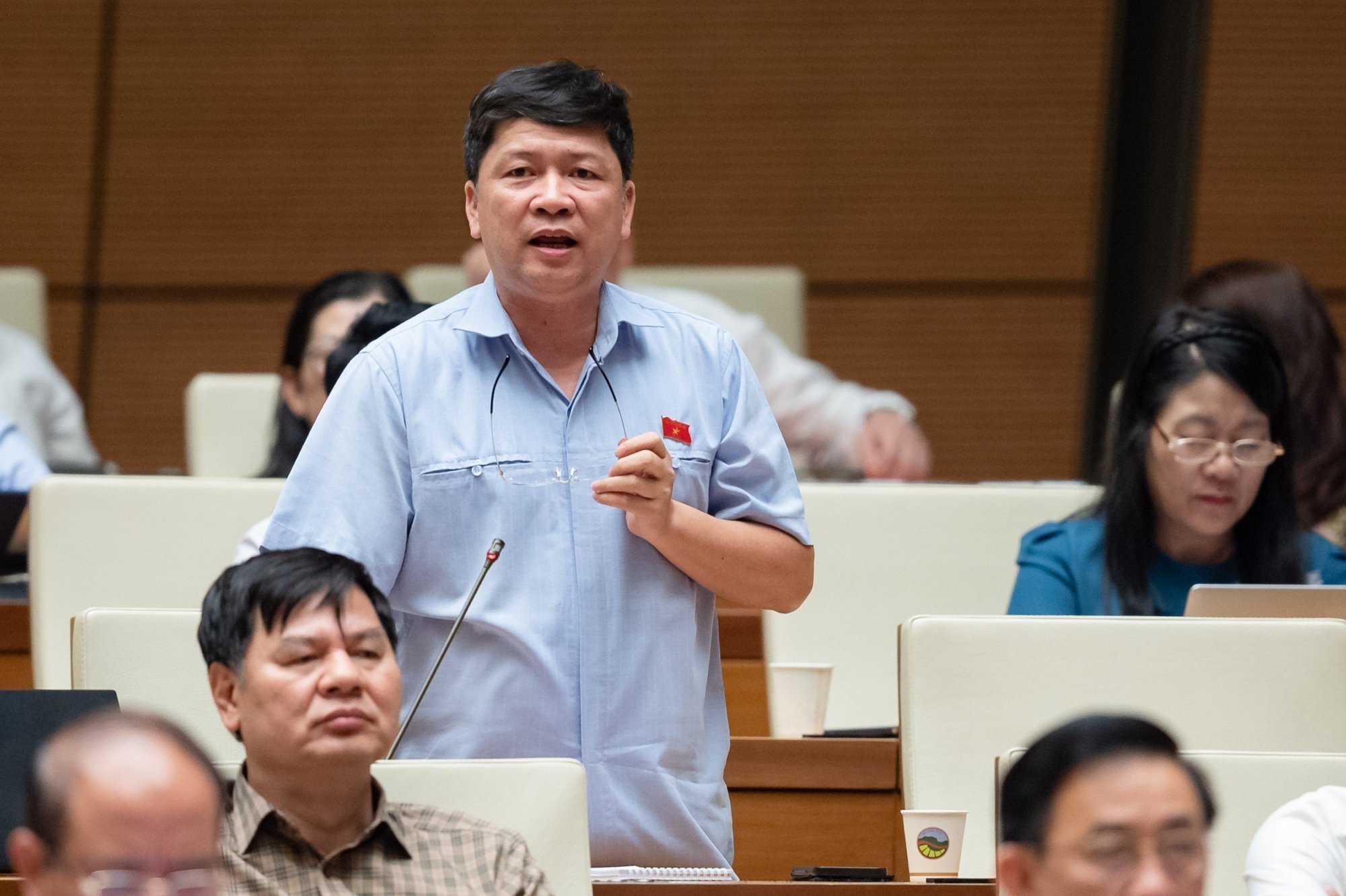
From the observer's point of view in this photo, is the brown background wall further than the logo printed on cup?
Yes

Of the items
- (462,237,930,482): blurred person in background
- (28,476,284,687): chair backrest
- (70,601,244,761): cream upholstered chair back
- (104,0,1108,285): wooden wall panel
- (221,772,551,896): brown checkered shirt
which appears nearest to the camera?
(221,772,551,896): brown checkered shirt

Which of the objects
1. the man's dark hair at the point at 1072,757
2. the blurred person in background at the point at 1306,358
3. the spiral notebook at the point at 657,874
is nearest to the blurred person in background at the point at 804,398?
the blurred person in background at the point at 1306,358

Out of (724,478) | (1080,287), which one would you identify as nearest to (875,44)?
(1080,287)

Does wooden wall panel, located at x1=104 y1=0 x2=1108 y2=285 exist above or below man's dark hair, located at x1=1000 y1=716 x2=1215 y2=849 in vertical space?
above

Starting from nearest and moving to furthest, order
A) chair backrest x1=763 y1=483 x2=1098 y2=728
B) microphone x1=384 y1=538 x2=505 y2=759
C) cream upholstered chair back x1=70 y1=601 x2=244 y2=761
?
microphone x1=384 y1=538 x2=505 y2=759 < cream upholstered chair back x1=70 y1=601 x2=244 y2=761 < chair backrest x1=763 y1=483 x2=1098 y2=728

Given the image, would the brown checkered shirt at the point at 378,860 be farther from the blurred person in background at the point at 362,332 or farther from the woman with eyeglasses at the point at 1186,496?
the woman with eyeglasses at the point at 1186,496

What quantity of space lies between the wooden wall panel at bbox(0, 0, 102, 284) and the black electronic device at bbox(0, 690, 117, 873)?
11.3 ft

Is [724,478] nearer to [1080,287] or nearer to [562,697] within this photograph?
[562,697]

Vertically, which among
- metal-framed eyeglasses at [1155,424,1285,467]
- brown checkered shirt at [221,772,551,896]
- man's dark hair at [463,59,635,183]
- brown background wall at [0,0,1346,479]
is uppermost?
brown background wall at [0,0,1346,479]

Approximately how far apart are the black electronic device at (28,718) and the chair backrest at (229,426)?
2.12 metres

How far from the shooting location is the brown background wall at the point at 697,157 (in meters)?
4.87

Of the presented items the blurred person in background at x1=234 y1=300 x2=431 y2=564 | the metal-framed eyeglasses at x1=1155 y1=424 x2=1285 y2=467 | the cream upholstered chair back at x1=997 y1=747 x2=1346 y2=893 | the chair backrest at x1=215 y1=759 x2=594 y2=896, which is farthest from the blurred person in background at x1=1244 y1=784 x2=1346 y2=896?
the blurred person in background at x1=234 y1=300 x2=431 y2=564

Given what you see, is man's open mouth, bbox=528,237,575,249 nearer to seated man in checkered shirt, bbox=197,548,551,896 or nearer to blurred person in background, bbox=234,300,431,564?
seated man in checkered shirt, bbox=197,548,551,896

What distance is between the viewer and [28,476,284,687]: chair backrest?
2836 mm
